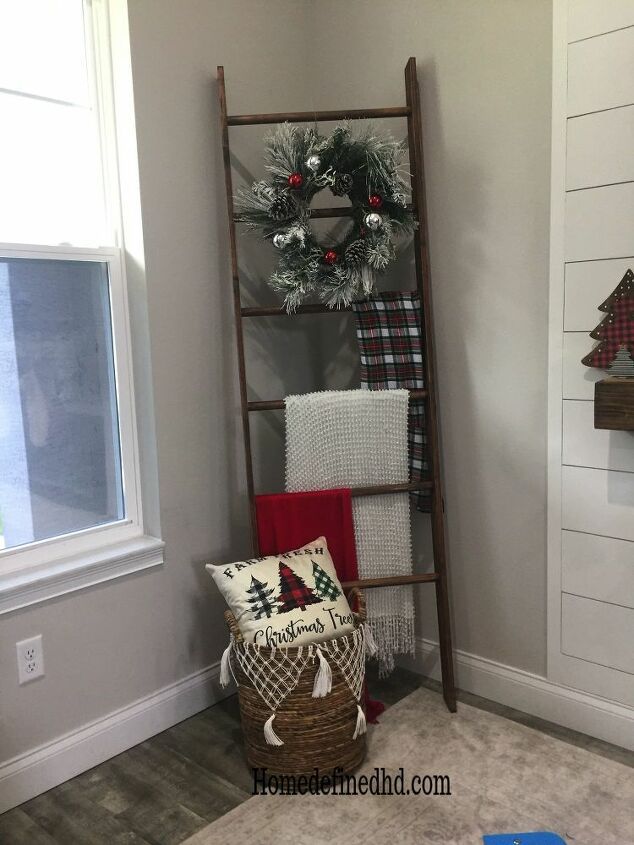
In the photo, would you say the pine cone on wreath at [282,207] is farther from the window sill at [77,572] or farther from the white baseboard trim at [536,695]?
the white baseboard trim at [536,695]

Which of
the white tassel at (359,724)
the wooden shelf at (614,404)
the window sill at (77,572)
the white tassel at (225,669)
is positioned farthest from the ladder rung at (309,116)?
the white tassel at (359,724)

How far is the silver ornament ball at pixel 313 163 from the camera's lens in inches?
82.3

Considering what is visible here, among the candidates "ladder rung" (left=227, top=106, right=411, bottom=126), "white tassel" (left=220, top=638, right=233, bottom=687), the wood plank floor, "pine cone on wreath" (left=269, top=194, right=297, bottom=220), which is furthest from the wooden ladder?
the wood plank floor

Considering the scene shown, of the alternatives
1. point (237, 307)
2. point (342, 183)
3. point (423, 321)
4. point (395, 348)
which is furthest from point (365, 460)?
point (342, 183)

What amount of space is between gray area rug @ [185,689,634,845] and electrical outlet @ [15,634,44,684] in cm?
58

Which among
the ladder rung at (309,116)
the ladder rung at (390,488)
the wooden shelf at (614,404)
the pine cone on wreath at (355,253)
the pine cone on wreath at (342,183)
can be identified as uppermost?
the ladder rung at (309,116)

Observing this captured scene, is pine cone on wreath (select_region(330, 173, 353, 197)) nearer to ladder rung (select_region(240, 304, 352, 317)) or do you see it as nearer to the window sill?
ladder rung (select_region(240, 304, 352, 317))

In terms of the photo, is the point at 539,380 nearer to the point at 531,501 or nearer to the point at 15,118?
the point at 531,501

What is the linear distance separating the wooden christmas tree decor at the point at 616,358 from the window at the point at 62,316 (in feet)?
→ 4.15

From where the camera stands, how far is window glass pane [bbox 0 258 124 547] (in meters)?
2.00

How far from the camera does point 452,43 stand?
2229mm

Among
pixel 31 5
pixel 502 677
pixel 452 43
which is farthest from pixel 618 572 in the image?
pixel 31 5

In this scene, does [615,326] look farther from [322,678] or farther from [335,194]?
[322,678]

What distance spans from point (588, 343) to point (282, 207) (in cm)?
90
